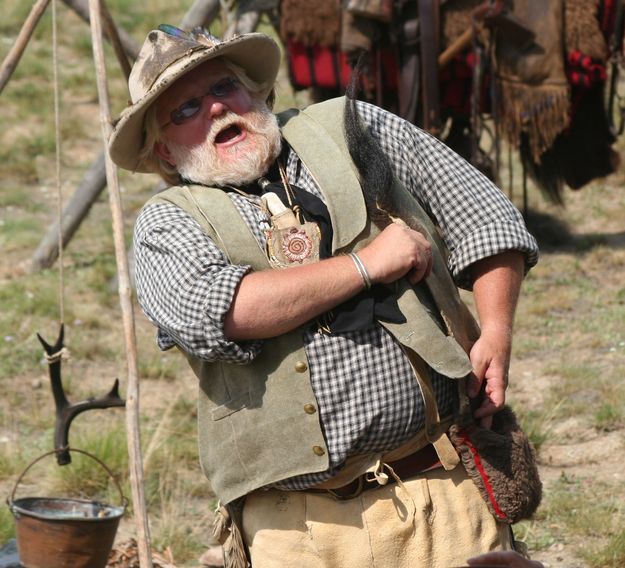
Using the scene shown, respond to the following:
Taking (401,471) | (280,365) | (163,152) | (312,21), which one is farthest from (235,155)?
(312,21)

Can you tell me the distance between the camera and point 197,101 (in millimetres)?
2865

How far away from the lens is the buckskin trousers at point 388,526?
2.78 metres

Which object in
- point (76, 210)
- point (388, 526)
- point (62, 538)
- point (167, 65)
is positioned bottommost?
point (76, 210)

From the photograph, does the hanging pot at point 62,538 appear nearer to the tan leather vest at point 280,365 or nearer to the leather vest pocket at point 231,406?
the tan leather vest at point 280,365

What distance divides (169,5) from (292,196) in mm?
11624

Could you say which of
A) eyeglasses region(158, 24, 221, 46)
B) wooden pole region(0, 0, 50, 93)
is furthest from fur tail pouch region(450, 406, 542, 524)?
wooden pole region(0, 0, 50, 93)

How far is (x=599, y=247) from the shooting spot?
7.53 meters

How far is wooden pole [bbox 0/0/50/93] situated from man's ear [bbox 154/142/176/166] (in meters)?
1.35

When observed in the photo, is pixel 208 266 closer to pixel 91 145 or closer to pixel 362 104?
pixel 362 104

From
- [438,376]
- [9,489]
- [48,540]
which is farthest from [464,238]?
[9,489]

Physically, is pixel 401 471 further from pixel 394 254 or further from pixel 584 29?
pixel 584 29

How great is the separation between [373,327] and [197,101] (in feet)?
2.36

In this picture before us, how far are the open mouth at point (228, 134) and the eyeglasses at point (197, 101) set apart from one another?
0.27ft

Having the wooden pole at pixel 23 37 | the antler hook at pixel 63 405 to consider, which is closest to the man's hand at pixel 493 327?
the antler hook at pixel 63 405
